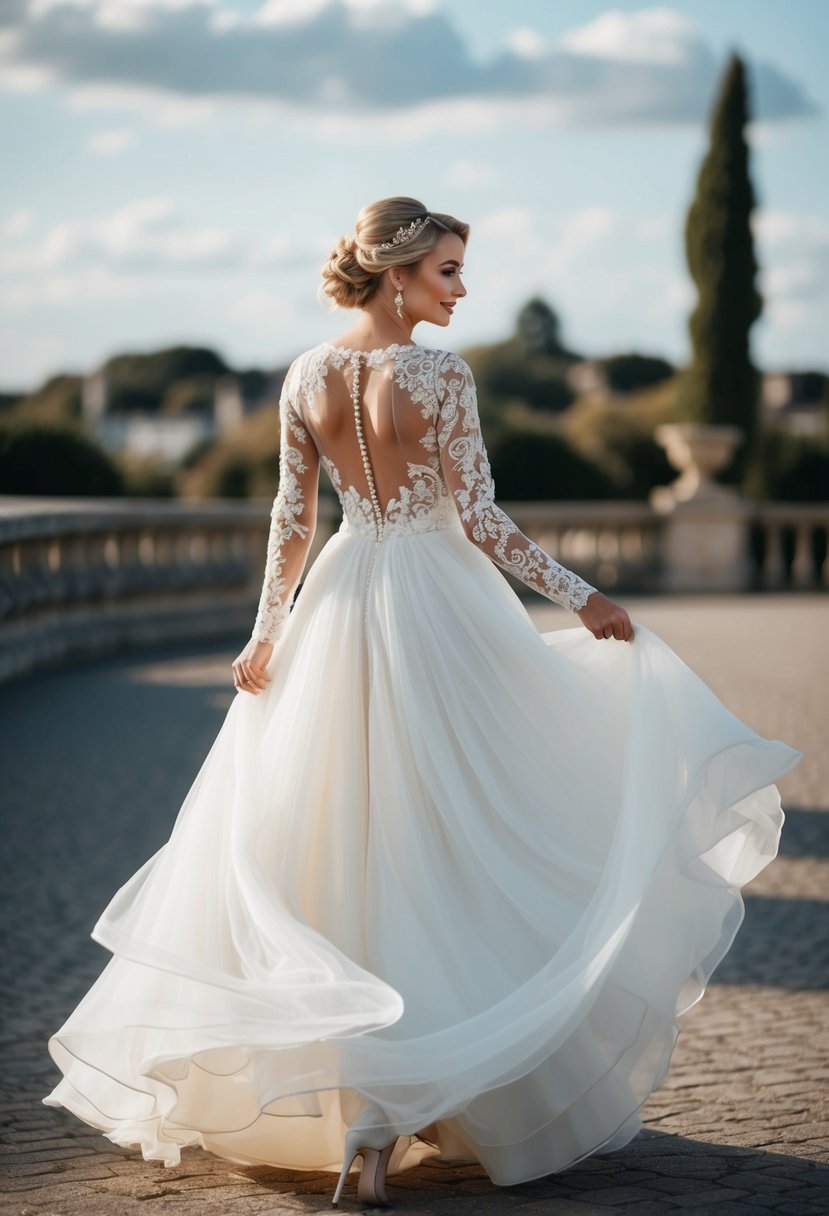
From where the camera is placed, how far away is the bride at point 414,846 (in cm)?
348

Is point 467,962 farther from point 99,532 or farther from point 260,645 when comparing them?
point 99,532

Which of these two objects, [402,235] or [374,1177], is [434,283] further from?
[374,1177]

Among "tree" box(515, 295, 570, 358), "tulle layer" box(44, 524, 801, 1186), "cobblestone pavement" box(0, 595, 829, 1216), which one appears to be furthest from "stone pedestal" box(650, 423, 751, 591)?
"tree" box(515, 295, 570, 358)

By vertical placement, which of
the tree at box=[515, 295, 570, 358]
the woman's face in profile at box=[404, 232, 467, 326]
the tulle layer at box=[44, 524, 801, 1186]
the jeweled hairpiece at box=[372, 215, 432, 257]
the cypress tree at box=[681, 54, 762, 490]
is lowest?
the tulle layer at box=[44, 524, 801, 1186]

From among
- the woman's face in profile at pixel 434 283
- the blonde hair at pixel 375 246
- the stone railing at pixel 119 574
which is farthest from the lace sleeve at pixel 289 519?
the stone railing at pixel 119 574

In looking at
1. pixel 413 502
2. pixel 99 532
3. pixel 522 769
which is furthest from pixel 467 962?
pixel 99 532

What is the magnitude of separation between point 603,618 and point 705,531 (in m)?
20.2

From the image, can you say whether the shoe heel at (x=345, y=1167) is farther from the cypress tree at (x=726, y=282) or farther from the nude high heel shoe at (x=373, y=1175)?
the cypress tree at (x=726, y=282)

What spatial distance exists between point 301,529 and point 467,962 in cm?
126

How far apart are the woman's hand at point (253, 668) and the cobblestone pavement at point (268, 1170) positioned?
1.14 meters

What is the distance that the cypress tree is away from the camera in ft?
93.6

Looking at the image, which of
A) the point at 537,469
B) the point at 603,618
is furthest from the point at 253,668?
the point at 537,469

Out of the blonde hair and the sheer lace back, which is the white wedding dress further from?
the blonde hair

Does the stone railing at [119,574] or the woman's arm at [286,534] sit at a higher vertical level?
the woman's arm at [286,534]
